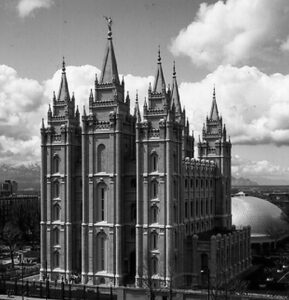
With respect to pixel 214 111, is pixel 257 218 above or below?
below

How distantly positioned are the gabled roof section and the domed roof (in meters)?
48.9

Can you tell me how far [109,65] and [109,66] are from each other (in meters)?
0.16

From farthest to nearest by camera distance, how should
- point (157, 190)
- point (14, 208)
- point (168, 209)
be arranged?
point (14, 208), point (157, 190), point (168, 209)

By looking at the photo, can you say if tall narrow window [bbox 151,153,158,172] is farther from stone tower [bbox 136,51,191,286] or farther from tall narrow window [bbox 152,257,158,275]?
tall narrow window [bbox 152,257,158,275]

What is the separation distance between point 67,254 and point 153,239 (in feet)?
45.5

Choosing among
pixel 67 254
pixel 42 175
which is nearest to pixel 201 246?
pixel 67 254

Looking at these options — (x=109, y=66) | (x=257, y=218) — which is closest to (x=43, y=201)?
(x=109, y=66)

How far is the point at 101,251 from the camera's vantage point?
239 ft

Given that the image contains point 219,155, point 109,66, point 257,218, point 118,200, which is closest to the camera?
point 118,200


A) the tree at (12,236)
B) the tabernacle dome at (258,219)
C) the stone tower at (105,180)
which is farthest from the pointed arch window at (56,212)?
the tabernacle dome at (258,219)

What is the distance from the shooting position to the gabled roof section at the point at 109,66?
73.8 m

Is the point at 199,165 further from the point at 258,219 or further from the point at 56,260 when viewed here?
the point at 258,219

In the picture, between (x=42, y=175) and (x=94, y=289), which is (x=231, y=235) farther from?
(x=42, y=175)

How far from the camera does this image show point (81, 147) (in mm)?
77812
